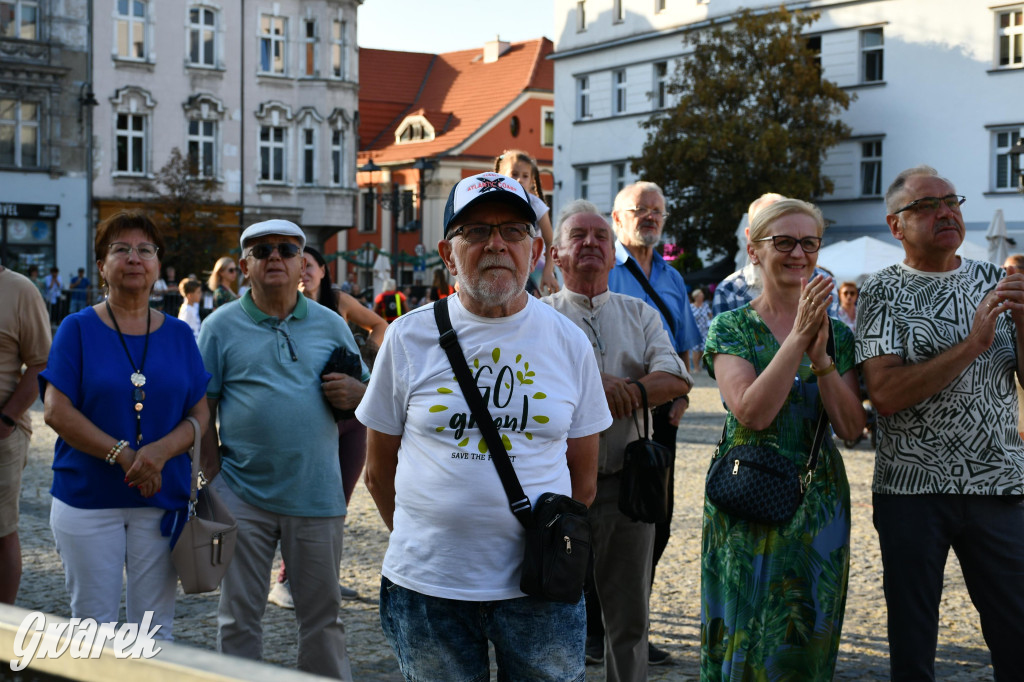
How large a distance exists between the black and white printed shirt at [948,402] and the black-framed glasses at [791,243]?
40 centimetres

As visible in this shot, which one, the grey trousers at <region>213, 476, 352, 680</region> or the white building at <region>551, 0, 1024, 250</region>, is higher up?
the white building at <region>551, 0, 1024, 250</region>

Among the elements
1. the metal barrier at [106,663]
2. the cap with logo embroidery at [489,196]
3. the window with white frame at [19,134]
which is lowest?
the metal barrier at [106,663]

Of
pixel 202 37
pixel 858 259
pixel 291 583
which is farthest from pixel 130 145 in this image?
pixel 291 583

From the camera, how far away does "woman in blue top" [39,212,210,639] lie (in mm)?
4547

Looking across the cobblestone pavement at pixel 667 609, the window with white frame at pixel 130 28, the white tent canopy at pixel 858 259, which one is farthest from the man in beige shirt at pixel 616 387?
the window with white frame at pixel 130 28

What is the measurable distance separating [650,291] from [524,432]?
9.06 ft

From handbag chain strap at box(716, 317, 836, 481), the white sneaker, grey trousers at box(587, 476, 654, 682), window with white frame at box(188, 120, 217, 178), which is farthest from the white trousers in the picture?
window with white frame at box(188, 120, 217, 178)

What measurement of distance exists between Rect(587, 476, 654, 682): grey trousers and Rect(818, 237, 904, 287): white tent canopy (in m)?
20.0

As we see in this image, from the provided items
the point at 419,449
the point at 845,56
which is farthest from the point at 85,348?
the point at 845,56

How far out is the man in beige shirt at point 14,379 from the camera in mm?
5531

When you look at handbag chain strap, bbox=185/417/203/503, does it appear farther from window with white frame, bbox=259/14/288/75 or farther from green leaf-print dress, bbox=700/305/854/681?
window with white frame, bbox=259/14/288/75

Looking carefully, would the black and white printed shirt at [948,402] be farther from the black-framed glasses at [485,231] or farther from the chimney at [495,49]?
the chimney at [495,49]

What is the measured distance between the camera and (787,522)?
→ 4.13 meters

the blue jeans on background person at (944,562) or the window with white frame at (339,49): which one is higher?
the window with white frame at (339,49)
